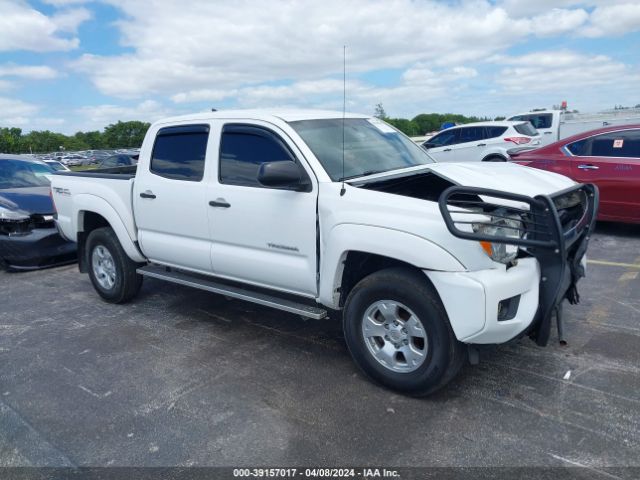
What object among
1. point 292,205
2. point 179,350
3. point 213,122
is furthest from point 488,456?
point 213,122

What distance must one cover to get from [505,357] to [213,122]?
312cm

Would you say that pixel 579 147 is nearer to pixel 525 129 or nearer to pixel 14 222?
pixel 525 129

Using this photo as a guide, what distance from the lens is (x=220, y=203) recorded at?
14.6 feet

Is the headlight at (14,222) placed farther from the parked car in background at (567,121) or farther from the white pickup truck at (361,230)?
the parked car in background at (567,121)

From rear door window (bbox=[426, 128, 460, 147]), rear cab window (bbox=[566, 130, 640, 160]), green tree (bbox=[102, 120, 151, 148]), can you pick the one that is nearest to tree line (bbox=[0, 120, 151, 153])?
green tree (bbox=[102, 120, 151, 148])

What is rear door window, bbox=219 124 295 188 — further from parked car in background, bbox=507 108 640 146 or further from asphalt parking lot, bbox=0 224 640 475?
parked car in background, bbox=507 108 640 146

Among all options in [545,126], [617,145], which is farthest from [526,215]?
[545,126]

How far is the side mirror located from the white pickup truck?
11 millimetres

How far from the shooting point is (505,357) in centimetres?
408

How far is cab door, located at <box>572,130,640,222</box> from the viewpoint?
7.39 metres

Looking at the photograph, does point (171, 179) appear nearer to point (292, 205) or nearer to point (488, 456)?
point (292, 205)

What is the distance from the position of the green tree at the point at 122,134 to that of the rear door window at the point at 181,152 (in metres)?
85.7

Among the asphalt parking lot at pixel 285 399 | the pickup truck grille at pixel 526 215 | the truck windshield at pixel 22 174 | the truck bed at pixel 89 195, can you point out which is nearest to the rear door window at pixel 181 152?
the truck bed at pixel 89 195

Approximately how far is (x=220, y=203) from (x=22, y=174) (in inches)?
231
